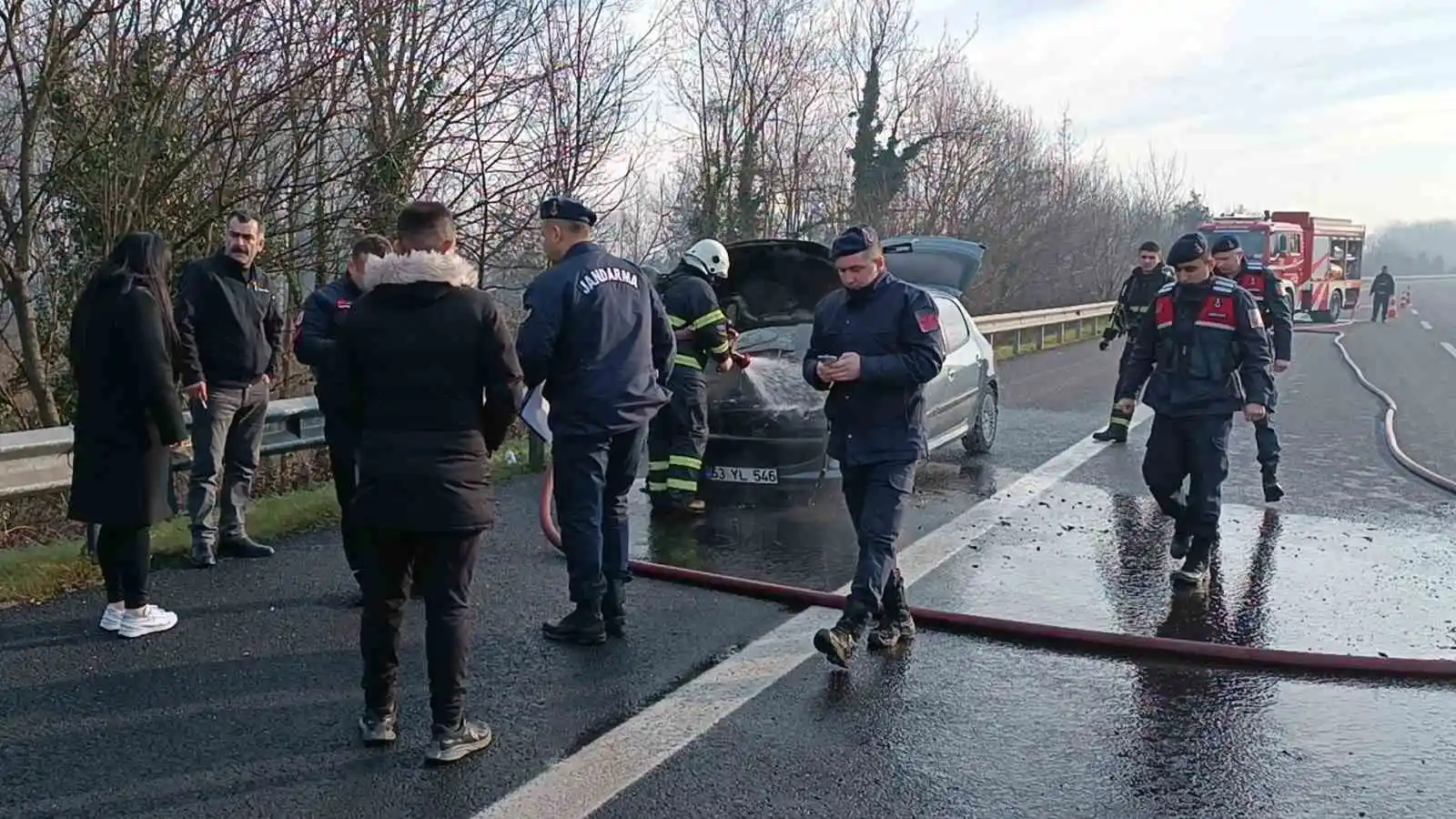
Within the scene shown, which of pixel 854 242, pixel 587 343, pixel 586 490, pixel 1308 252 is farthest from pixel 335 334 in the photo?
pixel 1308 252

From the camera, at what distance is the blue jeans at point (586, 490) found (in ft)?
16.5

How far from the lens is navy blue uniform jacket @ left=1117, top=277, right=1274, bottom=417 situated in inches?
245

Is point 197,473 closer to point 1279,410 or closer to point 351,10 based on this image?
point 351,10

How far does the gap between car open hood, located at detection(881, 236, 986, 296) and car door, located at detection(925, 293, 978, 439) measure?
0.40 metres

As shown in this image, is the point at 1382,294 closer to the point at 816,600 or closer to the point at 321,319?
the point at 816,600

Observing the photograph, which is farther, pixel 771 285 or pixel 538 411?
pixel 771 285

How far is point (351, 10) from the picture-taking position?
9609 millimetres

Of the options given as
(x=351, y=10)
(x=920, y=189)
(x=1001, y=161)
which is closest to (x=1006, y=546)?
(x=351, y=10)

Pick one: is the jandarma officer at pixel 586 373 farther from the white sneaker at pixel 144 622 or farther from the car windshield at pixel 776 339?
the car windshield at pixel 776 339

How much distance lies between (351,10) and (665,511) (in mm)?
4953

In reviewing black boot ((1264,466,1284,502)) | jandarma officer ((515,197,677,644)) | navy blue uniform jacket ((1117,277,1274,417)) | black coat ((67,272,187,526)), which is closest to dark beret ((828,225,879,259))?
jandarma officer ((515,197,677,644))

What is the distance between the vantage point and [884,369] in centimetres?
493

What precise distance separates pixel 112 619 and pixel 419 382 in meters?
2.27

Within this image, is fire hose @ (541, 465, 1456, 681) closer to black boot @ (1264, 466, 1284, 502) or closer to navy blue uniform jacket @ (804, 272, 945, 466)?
navy blue uniform jacket @ (804, 272, 945, 466)
